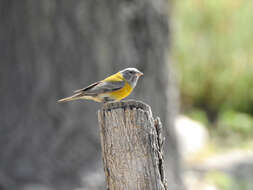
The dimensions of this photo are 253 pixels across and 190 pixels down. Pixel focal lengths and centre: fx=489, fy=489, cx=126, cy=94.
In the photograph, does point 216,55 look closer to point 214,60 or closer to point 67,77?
point 214,60

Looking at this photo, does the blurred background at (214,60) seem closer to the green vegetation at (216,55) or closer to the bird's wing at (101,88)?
the green vegetation at (216,55)

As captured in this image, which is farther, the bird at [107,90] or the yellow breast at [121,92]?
the yellow breast at [121,92]

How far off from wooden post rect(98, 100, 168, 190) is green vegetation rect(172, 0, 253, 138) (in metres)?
11.7

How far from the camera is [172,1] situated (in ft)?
46.6

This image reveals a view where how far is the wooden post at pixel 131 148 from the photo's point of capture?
3160 millimetres

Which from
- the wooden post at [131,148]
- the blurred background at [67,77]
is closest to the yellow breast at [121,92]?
the wooden post at [131,148]

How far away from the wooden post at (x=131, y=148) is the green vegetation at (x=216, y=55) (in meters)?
11.7

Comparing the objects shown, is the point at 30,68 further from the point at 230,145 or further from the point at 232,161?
the point at 230,145

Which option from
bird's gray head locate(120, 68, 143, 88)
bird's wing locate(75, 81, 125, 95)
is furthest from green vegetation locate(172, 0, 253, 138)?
bird's wing locate(75, 81, 125, 95)

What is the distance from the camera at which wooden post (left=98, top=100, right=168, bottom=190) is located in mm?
3160

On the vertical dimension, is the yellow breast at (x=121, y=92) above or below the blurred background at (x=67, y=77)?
below

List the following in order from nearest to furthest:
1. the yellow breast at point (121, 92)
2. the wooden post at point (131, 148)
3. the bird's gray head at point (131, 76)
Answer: the wooden post at point (131, 148) → the yellow breast at point (121, 92) → the bird's gray head at point (131, 76)

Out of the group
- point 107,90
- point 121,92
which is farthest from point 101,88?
point 121,92

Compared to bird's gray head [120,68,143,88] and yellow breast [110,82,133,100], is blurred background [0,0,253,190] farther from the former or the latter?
yellow breast [110,82,133,100]
